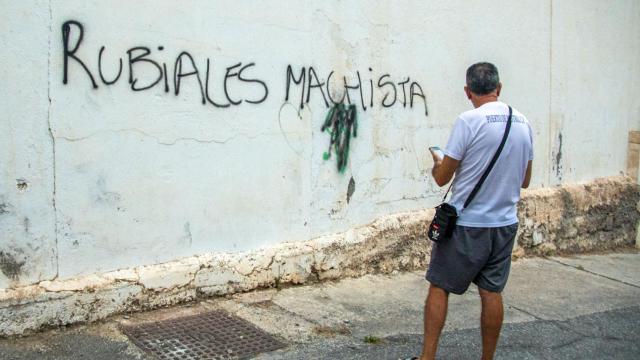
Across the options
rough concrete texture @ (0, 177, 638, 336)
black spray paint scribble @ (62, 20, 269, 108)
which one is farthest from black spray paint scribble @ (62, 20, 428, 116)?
rough concrete texture @ (0, 177, 638, 336)

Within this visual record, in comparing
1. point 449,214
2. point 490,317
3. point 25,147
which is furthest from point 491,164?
point 25,147

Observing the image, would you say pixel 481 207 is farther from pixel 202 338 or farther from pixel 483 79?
pixel 202 338

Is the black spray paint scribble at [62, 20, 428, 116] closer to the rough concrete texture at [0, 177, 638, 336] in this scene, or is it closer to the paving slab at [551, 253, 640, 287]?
the rough concrete texture at [0, 177, 638, 336]

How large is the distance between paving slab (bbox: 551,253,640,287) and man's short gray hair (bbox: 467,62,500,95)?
3.39 metres

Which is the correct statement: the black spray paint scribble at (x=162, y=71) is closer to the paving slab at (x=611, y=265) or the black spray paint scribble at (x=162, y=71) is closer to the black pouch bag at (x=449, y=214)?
the black pouch bag at (x=449, y=214)

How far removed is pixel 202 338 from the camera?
12.7ft

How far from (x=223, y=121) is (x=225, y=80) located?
0.89 ft

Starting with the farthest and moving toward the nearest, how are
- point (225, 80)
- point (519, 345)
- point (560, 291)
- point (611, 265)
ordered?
1. point (611, 265)
2. point (560, 291)
3. point (225, 80)
4. point (519, 345)

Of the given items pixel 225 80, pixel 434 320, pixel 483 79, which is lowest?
pixel 434 320

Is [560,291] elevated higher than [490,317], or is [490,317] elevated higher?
[490,317]

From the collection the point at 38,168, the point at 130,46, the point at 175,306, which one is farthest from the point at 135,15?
the point at 175,306

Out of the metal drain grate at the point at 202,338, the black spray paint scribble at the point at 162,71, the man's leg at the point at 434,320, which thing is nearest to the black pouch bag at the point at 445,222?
the man's leg at the point at 434,320

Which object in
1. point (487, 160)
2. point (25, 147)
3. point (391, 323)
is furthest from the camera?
point (391, 323)

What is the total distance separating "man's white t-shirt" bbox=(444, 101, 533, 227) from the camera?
3.38m
